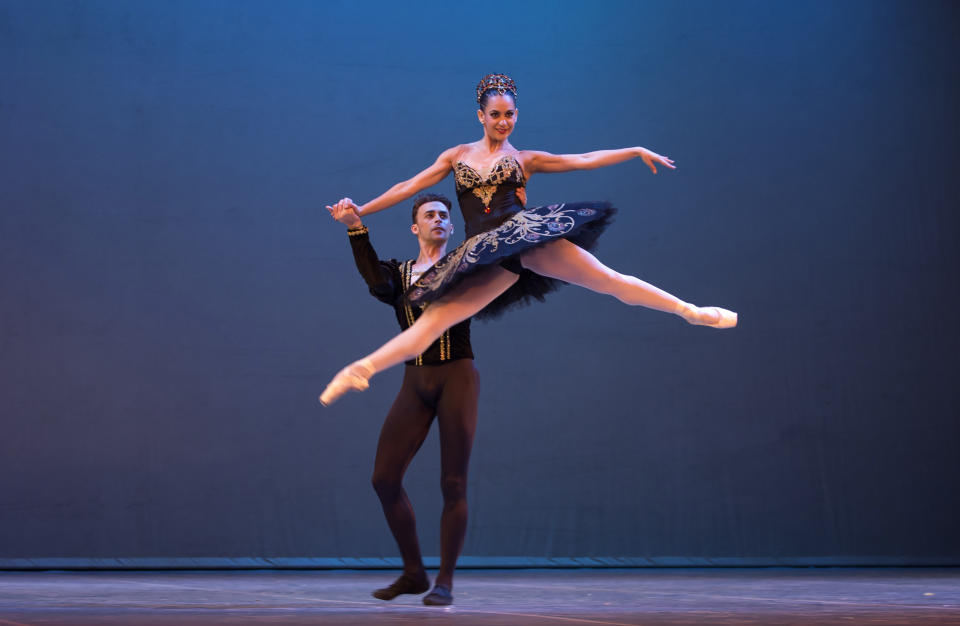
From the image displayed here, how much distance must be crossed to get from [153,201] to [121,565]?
1951mm

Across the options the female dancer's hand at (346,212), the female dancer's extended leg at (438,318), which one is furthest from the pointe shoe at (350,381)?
the female dancer's hand at (346,212)

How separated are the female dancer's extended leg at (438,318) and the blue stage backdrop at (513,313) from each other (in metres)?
2.34

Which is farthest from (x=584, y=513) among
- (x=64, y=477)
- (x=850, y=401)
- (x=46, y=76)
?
(x=46, y=76)

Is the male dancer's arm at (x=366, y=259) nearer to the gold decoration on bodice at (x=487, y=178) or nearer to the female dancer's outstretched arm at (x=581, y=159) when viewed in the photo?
the gold decoration on bodice at (x=487, y=178)

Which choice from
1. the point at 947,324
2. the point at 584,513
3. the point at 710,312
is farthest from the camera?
the point at 947,324

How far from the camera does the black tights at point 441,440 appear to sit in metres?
3.01

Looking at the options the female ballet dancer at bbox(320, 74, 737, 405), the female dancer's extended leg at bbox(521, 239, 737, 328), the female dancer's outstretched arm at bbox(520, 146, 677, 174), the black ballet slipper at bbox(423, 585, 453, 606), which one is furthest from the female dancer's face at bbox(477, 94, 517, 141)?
the black ballet slipper at bbox(423, 585, 453, 606)

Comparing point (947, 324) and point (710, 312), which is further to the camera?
point (947, 324)

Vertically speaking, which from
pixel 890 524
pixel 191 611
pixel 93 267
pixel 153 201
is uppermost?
pixel 153 201

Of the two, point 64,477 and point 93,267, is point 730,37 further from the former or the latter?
point 64,477

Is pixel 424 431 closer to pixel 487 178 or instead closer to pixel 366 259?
pixel 366 259

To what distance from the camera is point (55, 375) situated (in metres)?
4.91

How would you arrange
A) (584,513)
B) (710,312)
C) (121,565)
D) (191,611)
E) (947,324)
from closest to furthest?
1. (191,611)
2. (710,312)
3. (121,565)
4. (584,513)
5. (947,324)

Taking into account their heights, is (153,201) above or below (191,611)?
above
